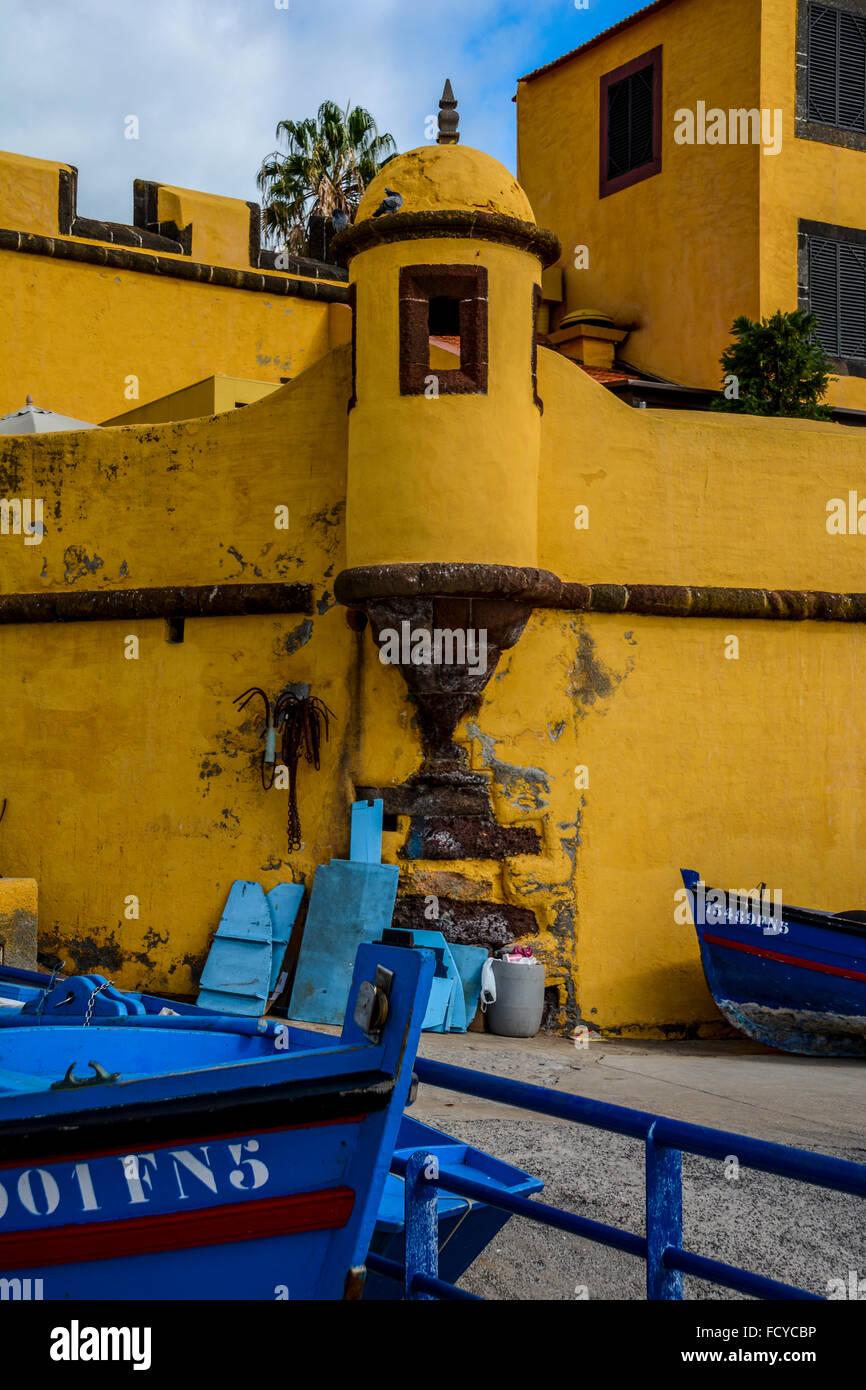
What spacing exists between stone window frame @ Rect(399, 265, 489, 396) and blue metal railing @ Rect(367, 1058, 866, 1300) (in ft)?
18.3

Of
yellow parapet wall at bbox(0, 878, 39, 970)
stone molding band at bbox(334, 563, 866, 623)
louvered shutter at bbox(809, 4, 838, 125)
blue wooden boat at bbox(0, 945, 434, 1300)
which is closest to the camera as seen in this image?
blue wooden boat at bbox(0, 945, 434, 1300)

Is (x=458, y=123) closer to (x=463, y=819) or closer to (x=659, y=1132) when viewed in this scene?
(x=463, y=819)

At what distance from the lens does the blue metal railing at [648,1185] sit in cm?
284

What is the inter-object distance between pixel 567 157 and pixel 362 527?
455 inches

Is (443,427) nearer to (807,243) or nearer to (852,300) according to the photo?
(807,243)

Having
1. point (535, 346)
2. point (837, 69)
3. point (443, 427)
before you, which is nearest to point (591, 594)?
point (443, 427)

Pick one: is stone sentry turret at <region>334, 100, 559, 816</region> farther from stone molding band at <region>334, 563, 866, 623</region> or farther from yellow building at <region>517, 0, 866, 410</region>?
yellow building at <region>517, 0, 866, 410</region>

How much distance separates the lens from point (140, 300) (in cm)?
1481

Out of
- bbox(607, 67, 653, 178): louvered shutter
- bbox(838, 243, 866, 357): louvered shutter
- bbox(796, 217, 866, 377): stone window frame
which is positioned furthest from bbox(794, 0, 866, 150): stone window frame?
bbox(607, 67, 653, 178): louvered shutter

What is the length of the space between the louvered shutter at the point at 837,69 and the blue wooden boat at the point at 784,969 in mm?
11042

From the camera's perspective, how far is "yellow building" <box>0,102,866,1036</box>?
8547 millimetres

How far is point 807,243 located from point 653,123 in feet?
8.81

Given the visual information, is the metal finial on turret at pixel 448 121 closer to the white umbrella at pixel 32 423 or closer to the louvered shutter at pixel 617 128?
the white umbrella at pixel 32 423

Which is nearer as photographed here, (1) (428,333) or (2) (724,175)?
(1) (428,333)
